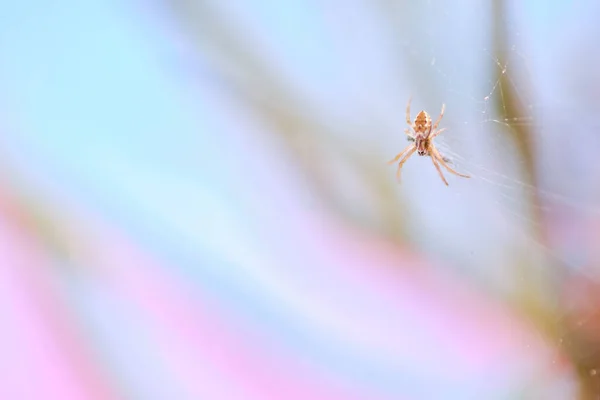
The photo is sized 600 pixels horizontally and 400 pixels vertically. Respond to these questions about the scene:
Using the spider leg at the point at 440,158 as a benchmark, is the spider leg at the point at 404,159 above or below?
above

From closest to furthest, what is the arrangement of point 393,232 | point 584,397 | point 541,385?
point 584,397
point 541,385
point 393,232

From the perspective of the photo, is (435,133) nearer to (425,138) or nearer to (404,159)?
(425,138)

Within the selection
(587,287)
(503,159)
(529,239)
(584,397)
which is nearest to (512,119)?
(503,159)

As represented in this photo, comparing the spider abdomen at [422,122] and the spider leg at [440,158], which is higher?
the spider abdomen at [422,122]

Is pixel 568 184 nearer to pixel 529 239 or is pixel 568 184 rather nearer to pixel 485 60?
pixel 529 239

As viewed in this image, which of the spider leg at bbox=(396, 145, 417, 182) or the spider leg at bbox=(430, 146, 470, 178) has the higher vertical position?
the spider leg at bbox=(396, 145, 417, 182)

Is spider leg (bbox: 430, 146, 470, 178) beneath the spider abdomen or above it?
beneath

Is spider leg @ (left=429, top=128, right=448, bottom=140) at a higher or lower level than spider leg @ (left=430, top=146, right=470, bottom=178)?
higher

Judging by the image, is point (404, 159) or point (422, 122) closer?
point (422, 122)

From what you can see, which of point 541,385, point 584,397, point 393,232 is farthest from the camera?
point 393,232

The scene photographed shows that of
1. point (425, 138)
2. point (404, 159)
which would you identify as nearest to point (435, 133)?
point (425, 138)

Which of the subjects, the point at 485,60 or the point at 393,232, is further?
the point at 393,232
